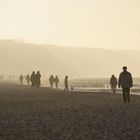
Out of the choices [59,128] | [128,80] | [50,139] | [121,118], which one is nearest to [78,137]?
[50,139]

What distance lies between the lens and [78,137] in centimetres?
1441

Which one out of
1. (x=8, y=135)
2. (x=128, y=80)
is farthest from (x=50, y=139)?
(x=128, y=80)

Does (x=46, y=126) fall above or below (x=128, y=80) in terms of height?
below

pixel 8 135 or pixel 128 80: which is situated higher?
pixel 128 80

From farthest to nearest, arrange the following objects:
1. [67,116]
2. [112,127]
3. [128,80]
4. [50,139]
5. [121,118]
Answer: [128,80] < [67,116] < [121,118] < [112,127] < [50,139]

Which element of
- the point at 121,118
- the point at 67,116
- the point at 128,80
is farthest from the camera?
the point at 128,80

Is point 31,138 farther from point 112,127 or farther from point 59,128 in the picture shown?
point 112,127

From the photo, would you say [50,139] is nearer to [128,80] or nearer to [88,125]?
[88,125]

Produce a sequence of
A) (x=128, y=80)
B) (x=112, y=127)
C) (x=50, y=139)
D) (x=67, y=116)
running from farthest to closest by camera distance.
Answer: (x=128, y=80)
(x=67, y=116)
(x=112, y=127)
(x=50, y=139)

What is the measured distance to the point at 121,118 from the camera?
61.2 feet

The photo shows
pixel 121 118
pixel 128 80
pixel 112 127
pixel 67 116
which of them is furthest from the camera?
pixel 128 80

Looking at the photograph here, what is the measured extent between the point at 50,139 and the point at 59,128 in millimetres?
2137

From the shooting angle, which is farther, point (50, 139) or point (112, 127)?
point (112, 127)

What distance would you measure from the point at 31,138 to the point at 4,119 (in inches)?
196
